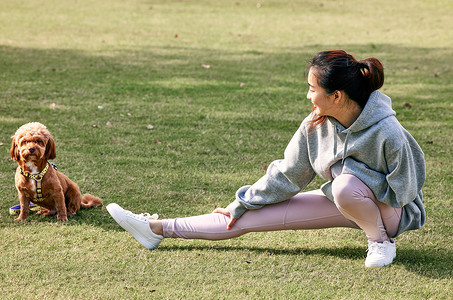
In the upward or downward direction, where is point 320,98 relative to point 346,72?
downward

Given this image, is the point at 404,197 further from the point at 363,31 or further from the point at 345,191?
the point at 363,31

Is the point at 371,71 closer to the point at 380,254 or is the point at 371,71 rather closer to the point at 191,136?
the point at 380,254

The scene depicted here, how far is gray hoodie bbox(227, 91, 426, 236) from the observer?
3.32m

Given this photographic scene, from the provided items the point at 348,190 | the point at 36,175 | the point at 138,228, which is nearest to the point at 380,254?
the point at 348,190

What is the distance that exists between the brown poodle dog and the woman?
0.63m

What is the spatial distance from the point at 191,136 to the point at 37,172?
2.31 metres

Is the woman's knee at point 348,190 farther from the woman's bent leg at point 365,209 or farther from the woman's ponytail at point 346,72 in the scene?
the woman's ponytail at point 346,72

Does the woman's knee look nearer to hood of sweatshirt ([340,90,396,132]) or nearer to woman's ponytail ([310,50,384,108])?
hood of sweatshirt ([340,90,396,132])

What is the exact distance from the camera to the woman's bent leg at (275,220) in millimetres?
3730

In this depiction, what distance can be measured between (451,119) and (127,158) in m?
3.86

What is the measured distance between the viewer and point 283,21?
563 inches

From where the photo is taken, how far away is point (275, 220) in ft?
12.3

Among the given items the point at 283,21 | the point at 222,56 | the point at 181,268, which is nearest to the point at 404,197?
the point at 181,268

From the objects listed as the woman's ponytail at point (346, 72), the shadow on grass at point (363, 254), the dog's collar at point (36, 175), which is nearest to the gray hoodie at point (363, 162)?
the woman's ponytail at point (346, 72)
